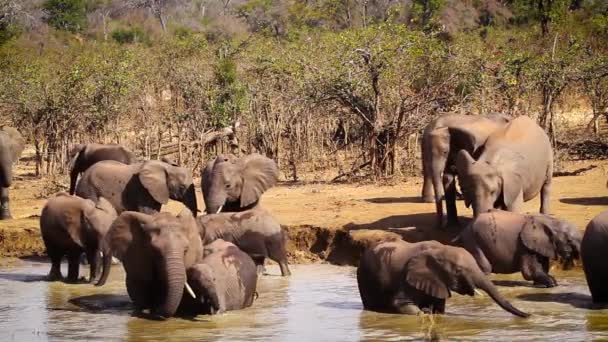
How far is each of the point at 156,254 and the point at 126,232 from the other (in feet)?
1.97

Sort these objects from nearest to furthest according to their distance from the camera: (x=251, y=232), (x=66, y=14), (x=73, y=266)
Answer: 1. (x=73, y=266)
2. (x=251, y=232)
3. (x=66, y=14)

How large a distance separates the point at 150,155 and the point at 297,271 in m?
10.9

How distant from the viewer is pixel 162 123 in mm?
26812

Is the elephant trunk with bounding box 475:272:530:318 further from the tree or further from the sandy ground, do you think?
the tree

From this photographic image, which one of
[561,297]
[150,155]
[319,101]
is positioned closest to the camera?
[561,297]

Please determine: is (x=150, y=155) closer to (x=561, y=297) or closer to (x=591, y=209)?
(x=591, y=209)

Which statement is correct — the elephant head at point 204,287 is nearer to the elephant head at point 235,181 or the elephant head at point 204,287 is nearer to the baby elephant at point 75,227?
the baby elephant at point 75,227

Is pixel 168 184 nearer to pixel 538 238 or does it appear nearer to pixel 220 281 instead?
pixel 220 281

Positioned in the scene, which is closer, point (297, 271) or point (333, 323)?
point (333, 323)

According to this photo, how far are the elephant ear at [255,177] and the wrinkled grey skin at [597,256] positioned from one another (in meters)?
5.67

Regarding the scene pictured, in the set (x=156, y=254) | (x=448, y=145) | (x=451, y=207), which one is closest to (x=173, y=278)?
(x=156, y=254)

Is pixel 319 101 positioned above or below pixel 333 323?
above

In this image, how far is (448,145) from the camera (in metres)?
16.1

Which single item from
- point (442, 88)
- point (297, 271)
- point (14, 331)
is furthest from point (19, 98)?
point (14, 331)
